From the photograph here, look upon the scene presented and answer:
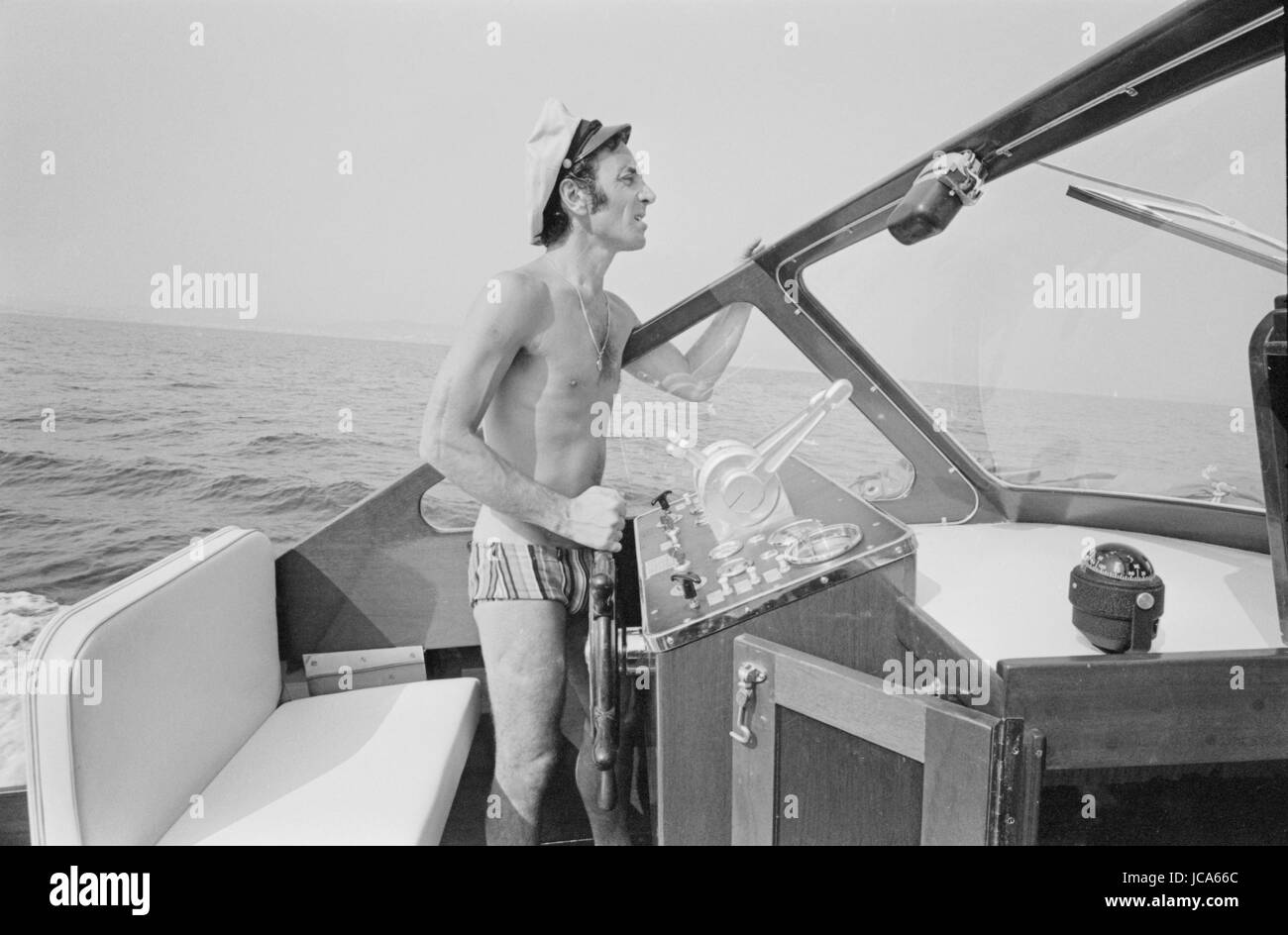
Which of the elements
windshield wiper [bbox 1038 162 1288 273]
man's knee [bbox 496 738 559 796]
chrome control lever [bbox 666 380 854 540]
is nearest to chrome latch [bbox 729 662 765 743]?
chrome control lever [bbox 666 380 854 540]

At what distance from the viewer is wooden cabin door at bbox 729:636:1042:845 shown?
3.17 feet

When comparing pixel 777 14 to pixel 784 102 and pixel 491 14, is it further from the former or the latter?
pixel 491 14

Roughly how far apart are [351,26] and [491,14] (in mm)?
270

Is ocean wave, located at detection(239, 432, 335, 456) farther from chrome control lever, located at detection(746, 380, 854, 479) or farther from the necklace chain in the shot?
chrome control lever, located at detection(746, 380, 854, 479)

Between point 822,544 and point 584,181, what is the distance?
0.84 m

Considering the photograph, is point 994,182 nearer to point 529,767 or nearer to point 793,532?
point 793,532

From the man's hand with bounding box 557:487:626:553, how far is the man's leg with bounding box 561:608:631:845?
7.7 inches

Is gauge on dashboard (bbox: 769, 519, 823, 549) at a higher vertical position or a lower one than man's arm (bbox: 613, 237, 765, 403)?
lower

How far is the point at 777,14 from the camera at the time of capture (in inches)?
59.3

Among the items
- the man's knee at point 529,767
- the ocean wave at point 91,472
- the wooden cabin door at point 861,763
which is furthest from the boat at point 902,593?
the ocean wave at point 91,472

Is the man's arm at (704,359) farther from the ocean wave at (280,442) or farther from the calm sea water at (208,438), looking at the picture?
the ocean wave at (280,442)
